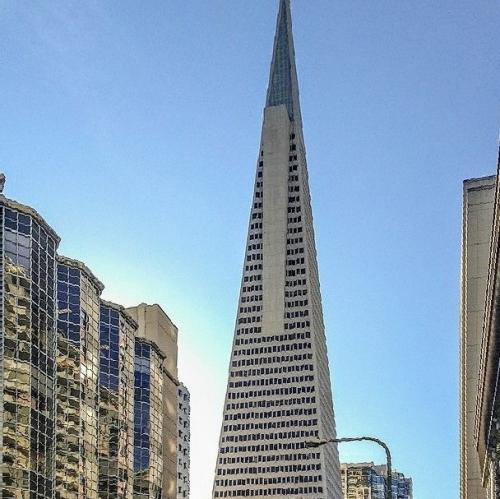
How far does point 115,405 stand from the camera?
131125mm

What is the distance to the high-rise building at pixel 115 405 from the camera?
4998 inches

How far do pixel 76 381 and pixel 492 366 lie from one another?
63478 millimetres

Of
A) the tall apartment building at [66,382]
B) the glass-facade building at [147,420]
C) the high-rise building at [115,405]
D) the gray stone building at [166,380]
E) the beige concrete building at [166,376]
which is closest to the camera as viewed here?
the tall apartment building at [66,382]

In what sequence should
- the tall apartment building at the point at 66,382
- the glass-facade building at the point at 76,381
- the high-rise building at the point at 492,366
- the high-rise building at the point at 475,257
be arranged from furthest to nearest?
the high-rise building at the point at 475,257
the glass-facade building at the point at 76,381
the tall apartment building at the point at 66,382
the high-rise building at the point at 492,366

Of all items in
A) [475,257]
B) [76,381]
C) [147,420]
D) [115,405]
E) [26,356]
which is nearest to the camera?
[26,356]

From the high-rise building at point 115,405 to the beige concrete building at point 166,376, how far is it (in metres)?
37.5

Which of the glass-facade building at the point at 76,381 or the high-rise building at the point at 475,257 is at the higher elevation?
the high-rise building at the point at 475,257

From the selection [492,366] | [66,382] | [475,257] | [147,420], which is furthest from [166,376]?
[492,366]

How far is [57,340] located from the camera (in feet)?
356

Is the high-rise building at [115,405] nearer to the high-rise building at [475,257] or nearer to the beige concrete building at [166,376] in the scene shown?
the beige concrete building at [166,376]

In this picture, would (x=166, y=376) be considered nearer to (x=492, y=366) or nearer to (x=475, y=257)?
(x=475, y=257)

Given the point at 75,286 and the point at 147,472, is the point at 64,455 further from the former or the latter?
the point at 147,472

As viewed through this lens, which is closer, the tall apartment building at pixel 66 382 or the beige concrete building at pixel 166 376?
the tall apartment building at pixel 66 382

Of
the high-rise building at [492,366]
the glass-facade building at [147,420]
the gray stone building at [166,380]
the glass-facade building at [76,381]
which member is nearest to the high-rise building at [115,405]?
the glass-facade building at [76,381]
